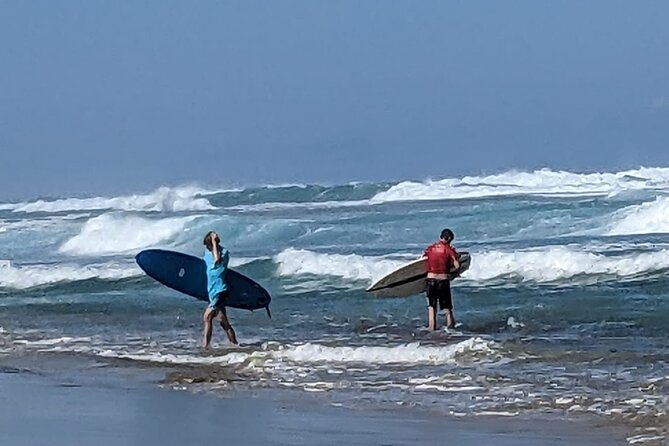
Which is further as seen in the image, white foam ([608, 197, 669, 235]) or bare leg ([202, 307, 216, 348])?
white foam ([608, 197, 669, 235])

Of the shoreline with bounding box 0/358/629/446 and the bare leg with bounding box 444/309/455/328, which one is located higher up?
the bare leg with bounding box 444/309/455/328

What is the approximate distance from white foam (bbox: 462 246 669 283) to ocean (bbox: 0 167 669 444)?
4cm

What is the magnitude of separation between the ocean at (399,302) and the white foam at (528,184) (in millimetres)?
143

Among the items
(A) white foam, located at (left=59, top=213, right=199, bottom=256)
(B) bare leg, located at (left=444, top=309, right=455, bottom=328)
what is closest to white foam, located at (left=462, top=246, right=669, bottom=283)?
(B) bare leg, located at (left=444, top=309, right=455, bottom=328)

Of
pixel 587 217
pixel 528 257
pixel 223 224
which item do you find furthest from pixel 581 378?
pixel 223 224

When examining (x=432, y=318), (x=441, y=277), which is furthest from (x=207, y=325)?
(x=441, y=277)

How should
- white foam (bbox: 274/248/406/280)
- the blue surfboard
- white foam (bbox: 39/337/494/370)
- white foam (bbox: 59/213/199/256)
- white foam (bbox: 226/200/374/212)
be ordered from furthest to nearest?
white foam (bbox: 226/200/374/212), white foam (bbox: 59/213/199/256), white foam (bbox: 274/248/406/280), the blue surfboard, white foam (bbox: 39/337/494/370)

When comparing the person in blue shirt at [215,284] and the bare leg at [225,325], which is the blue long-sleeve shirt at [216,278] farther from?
A: the bare leg at [225,325]

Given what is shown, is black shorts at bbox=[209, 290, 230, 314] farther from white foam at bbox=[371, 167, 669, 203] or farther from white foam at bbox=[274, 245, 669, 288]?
white foam at bbox=[371, 167, 669, 203]

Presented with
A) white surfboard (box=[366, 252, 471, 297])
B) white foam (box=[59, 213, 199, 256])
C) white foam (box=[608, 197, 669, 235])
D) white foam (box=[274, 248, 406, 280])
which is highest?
white foam (box=[59, 213, 199, 256])

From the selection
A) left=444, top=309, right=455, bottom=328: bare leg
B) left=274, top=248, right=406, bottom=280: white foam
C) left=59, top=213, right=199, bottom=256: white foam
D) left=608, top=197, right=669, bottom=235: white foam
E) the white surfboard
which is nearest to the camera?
left=444, top=309, right=455, bottom=328: bare leg

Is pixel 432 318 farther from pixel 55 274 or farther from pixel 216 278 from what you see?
pixel 55 274

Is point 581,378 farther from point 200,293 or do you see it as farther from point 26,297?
point 26,297

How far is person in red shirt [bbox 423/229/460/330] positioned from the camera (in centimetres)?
1620
